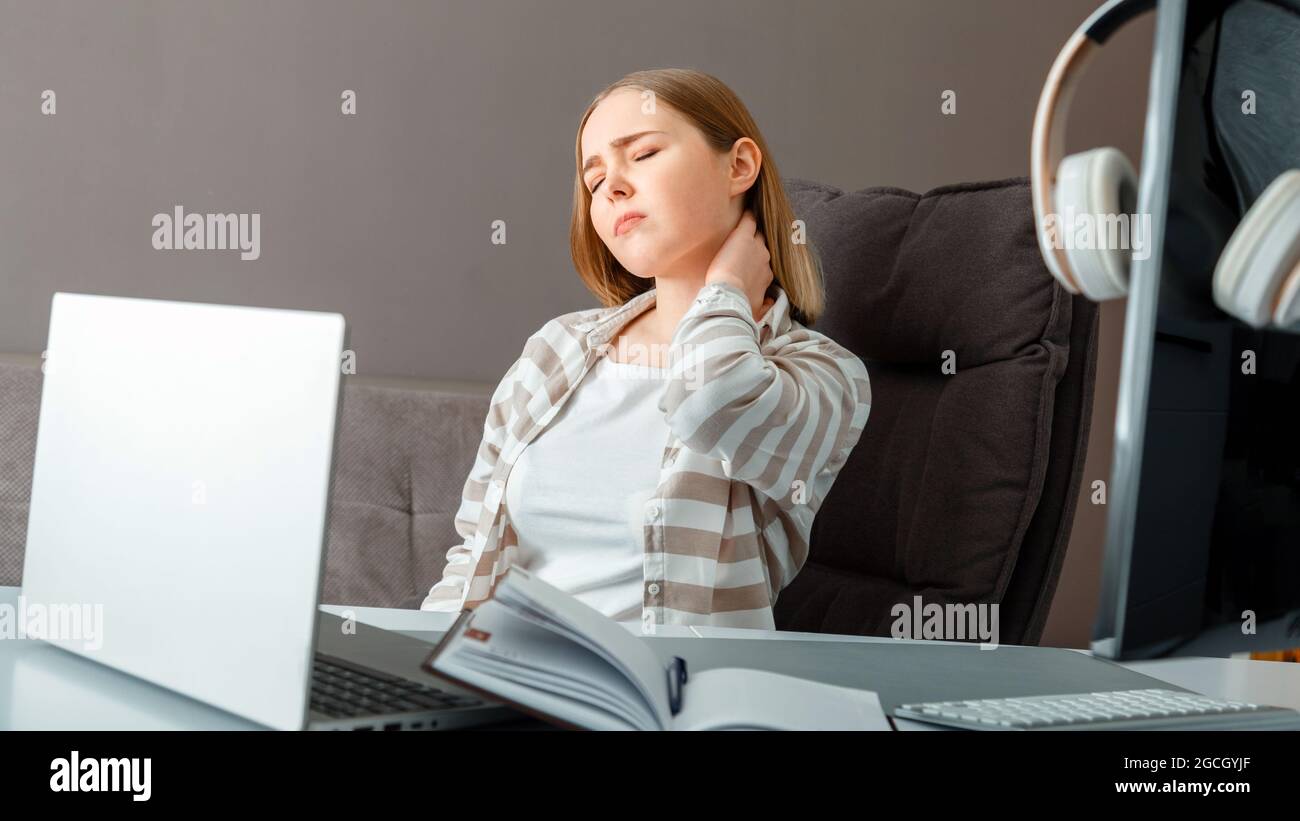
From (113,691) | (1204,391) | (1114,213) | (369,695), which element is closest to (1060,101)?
(1114,213)

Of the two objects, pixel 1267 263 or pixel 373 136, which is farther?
pixel 373 136

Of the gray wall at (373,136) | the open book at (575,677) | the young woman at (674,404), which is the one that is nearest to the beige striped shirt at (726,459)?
the young woman at (674,404)

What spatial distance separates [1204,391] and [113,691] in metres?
0.57

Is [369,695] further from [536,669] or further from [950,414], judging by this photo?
[950,414]

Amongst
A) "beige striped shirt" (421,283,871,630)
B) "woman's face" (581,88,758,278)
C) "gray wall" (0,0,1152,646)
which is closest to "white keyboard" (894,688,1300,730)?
"beige striped shirt" (421,283,871,630)

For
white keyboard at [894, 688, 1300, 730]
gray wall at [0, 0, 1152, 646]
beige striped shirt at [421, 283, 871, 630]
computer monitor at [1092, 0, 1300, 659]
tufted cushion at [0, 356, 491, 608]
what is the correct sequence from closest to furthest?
1. computer monitor at [1092, 0, 1300, 659]
2. white keyboard at [894, 688, 1300, 730]
3. beige striped shirt at [421, 283, 871, 630]
4. tufted cushion at [0, 356, 491, 608]
5. gray wall at [0, 0, 1152, 646]

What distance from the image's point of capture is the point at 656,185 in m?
1.34

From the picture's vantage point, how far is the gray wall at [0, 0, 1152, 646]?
6.77 feet

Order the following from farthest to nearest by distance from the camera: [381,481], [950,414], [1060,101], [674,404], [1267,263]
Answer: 1. [381,481]
2. [950,414]
3. [674,404]
4. [1060,101]
5. [1267,263]

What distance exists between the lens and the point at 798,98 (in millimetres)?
2529

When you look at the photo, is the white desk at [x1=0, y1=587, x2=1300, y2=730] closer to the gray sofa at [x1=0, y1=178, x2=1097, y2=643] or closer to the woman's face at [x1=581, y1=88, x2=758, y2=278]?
the gray sofa at [x1=0, y1=178, x2=1097, y2=643]

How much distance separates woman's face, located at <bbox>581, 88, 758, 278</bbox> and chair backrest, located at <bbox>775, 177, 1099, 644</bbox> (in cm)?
27

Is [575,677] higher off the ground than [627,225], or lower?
lower
